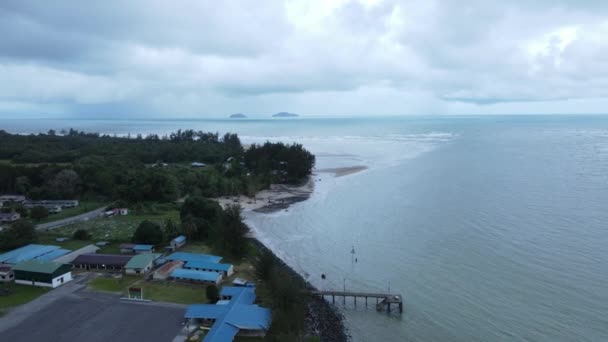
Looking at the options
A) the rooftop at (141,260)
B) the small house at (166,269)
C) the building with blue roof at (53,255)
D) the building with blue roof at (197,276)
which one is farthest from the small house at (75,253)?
the building with blue roof at (197,276)

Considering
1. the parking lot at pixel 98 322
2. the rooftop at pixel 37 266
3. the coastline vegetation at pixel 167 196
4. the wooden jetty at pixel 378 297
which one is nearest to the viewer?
the parking lot at pixel 98 322

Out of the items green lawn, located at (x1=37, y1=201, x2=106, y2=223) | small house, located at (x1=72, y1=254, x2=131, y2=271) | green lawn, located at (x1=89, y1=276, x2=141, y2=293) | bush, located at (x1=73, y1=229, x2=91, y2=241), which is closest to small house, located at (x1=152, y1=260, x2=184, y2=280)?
green lawn, located at (x1=89, y1=276, x2=141, y2=293)

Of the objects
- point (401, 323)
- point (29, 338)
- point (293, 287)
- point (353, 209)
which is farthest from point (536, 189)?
point (29, 338)

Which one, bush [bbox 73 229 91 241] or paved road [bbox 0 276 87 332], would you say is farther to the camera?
bush [bbox 73 229 91 241]

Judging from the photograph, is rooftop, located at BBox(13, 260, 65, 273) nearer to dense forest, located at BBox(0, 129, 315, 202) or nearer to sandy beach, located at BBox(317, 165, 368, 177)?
dense forest, located at BBox(0, 129, 315, 202)

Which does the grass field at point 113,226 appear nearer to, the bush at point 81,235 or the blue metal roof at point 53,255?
the bush at point 81,235

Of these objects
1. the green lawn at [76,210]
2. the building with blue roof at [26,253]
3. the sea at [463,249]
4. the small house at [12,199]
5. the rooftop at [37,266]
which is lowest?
the sea at [463,249]
